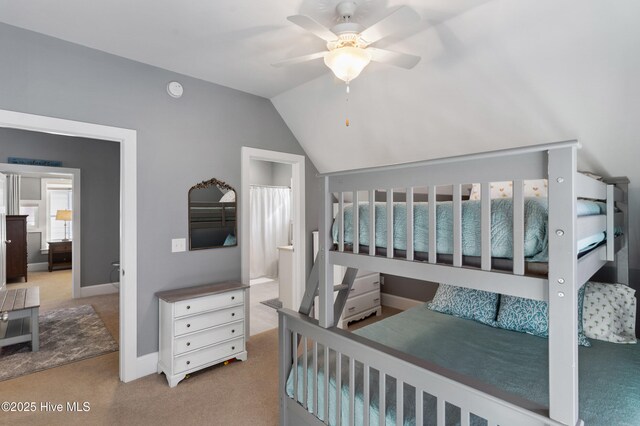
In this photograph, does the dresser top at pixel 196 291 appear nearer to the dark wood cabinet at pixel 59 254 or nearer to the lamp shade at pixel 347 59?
the lamp shade at pixel 347 59

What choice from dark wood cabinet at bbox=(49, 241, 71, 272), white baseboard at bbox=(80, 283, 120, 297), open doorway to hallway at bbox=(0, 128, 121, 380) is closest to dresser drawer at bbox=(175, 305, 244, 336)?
open doorway to hallway at bbox=(0, 128, 121, 380)

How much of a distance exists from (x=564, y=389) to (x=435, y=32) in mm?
2027

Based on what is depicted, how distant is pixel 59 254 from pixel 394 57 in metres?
7.88

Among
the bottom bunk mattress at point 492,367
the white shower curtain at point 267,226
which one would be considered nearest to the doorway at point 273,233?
the white shower curtain at point 267,226

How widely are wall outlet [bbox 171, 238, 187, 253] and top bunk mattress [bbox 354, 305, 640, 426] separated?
174 cm

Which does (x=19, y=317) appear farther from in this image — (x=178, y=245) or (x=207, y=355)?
(x=207, y=355)

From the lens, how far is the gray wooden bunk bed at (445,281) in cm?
94

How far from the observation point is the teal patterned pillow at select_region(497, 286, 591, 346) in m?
2.12

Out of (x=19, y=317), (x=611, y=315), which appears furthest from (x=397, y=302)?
(x=19, y=317)

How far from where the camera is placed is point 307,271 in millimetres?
3850

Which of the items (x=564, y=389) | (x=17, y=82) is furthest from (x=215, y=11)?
(x=564, y=389)

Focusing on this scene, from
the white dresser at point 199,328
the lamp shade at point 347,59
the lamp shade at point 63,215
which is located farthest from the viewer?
the lamp shade at point 63,215

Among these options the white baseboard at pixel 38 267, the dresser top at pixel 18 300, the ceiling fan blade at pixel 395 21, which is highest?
the ceiling fan blade at pixel 395 21

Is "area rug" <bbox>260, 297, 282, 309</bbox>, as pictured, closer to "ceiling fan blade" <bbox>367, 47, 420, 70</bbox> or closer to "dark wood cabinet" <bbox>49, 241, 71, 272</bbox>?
"ceiling fan blade" <bbox>367, 47, 420, 70</bbox>
